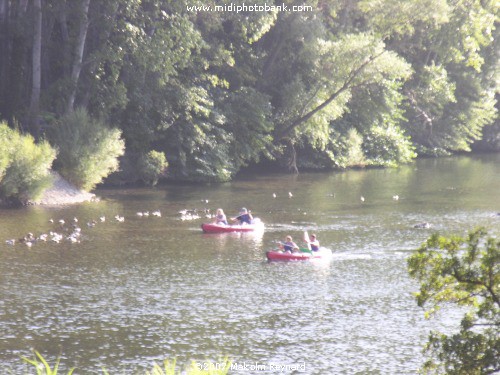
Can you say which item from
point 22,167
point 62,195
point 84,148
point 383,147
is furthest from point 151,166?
point 383,147

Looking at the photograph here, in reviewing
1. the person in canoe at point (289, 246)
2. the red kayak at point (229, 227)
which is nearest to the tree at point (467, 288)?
the person in canoe at point (289, 246)

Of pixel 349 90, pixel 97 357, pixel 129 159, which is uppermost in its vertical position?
pixel 349 90

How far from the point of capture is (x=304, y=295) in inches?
1066

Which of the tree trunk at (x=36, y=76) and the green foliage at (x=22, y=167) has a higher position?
the tree trunk at (x=36, y=76)

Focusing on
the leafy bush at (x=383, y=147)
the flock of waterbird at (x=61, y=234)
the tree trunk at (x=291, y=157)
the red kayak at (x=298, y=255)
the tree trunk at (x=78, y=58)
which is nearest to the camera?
the red kayak at (x=298, y=255)

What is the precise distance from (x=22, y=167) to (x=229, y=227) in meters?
10.2

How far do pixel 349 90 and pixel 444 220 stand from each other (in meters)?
22.7

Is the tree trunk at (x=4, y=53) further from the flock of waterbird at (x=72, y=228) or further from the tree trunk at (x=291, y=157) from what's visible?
the tree trunk at (x=291, y=157)

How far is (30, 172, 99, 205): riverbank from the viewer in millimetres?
42500

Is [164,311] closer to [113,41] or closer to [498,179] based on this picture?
[113,41]

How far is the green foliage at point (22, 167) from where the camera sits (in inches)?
1593

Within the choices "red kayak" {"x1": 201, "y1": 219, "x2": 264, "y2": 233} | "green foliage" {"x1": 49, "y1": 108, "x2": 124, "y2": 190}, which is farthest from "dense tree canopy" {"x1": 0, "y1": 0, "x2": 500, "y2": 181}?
"red kayak" {"x1": 201, "y1": 219, "x2": 264, "y2": 233}

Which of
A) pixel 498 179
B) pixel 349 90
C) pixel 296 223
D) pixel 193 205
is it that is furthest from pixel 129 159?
pixel 498 179

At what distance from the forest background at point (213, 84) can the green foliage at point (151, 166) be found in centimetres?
6
